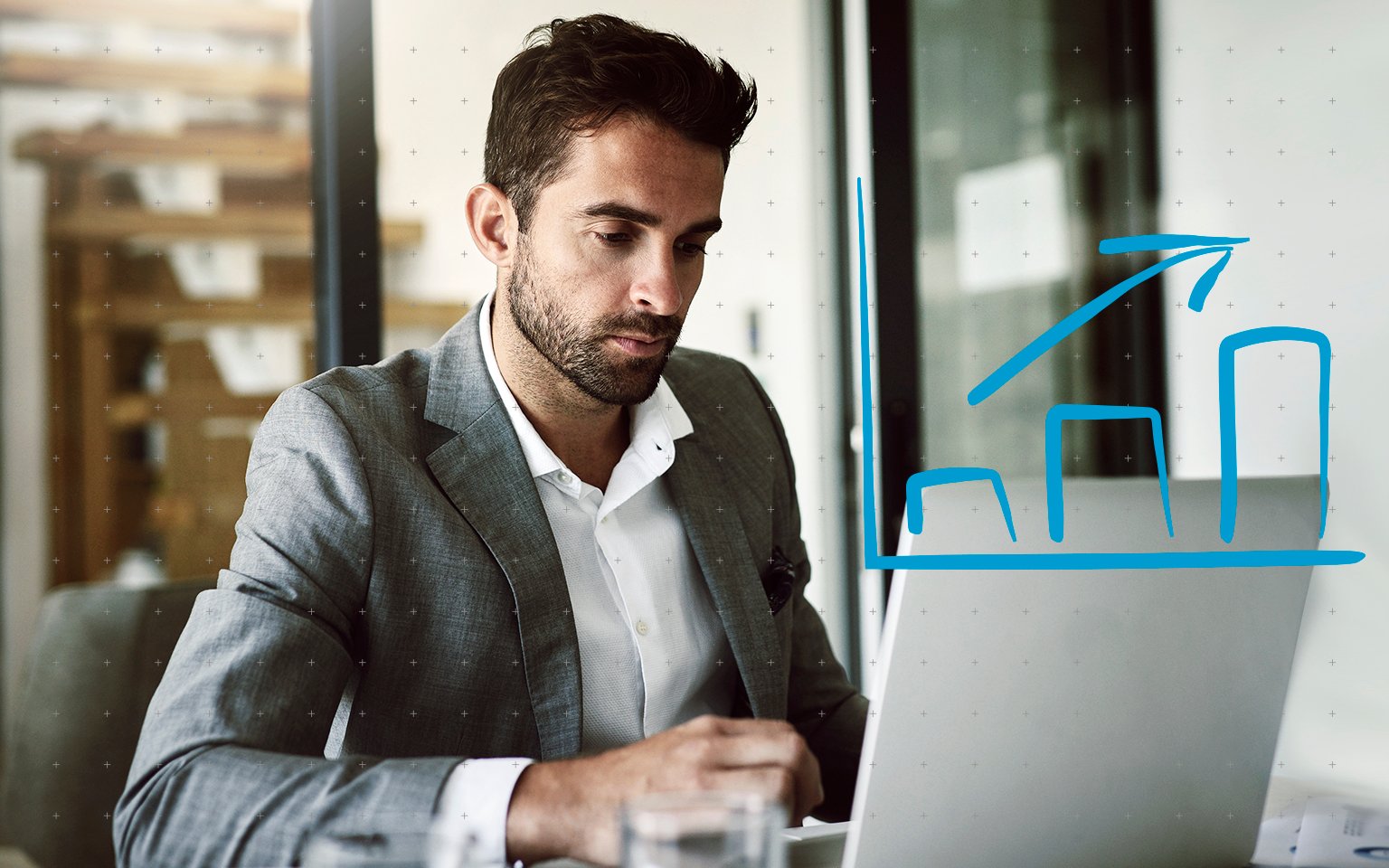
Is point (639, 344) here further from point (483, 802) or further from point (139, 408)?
point (139, 408)

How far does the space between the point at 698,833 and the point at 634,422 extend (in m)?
0.86

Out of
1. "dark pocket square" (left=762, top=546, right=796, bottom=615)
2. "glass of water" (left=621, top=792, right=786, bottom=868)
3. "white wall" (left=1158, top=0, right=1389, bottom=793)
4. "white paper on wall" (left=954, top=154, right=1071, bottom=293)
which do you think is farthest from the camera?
"white paper on wall" (left=954, top=154, right=1071, bottom=293)

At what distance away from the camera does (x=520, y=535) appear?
113 centimetres

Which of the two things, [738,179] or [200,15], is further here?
[738,179]

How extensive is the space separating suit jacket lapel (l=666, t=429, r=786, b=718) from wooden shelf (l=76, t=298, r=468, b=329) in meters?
0.65

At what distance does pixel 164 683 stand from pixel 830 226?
1.68 m

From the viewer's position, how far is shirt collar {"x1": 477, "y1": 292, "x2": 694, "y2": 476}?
47.8 inches

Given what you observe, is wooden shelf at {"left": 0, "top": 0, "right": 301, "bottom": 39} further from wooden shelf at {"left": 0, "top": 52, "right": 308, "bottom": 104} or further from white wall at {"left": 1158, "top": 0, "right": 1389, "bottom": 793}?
white wall at {"left": 1158, "top": 0, "right": 1389, "bottom": 793}

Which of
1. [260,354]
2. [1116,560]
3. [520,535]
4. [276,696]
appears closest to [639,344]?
[520,535]

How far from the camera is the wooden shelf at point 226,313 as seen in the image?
179 cm

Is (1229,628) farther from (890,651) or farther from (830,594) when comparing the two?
(830,594)

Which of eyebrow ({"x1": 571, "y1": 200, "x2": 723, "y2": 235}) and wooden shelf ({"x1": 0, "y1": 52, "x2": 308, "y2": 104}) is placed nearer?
eyebrow ({"x1": 571, "y1": 200, "x2": 723, "y2": 235})

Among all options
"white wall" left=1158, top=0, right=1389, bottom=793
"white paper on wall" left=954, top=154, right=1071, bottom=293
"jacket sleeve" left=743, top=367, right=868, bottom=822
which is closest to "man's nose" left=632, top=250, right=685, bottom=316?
"jacket sleeve" left=743, top=367, right=868, bottom=822

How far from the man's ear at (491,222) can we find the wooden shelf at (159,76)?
652 millimetres
